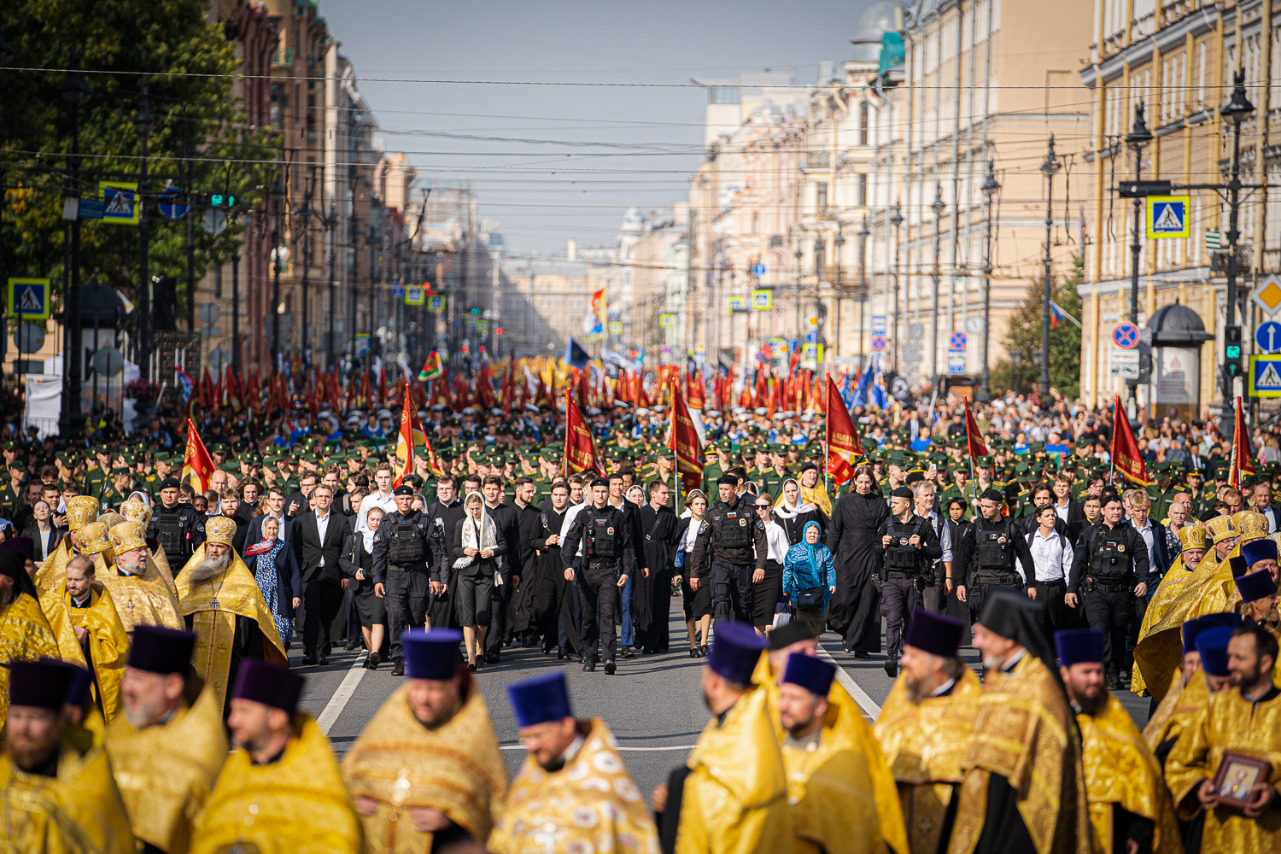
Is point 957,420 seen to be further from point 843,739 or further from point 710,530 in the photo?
point 843,739

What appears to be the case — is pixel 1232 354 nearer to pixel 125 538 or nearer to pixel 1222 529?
pixel 1222 529

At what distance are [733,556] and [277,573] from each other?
13.1ft

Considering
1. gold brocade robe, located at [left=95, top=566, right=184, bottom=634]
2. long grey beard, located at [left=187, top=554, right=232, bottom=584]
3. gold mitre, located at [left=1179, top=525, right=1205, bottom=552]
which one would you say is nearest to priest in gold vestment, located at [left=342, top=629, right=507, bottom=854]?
gold brocade robe, located at [left=95, top=566, right=184, bottom=634]

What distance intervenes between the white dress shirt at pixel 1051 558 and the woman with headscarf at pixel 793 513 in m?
2.32

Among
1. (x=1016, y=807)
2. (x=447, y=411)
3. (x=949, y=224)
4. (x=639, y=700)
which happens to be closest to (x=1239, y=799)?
(x=1016, y=807)

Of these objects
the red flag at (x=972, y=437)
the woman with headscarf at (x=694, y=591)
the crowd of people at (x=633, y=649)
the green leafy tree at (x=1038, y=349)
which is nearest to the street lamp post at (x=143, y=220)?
the crowd of people at (x=633, y=649)

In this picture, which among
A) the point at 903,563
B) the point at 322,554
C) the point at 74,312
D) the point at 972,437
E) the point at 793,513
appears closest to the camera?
the point at 903,563

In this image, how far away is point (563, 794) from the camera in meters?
5.21

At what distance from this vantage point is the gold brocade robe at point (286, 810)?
515 centimetres

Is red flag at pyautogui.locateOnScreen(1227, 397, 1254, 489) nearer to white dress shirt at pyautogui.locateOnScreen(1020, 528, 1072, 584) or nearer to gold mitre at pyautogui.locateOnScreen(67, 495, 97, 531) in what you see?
white dress shirt at pyautogui.locateOnScreen(1020, 528, 1072, 584)

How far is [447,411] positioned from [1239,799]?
98.8 ft

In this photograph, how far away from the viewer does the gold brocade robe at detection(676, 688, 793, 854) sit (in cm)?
538

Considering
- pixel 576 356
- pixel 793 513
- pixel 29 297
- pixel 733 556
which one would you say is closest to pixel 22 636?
pixel 733 556

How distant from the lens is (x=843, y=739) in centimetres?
593
